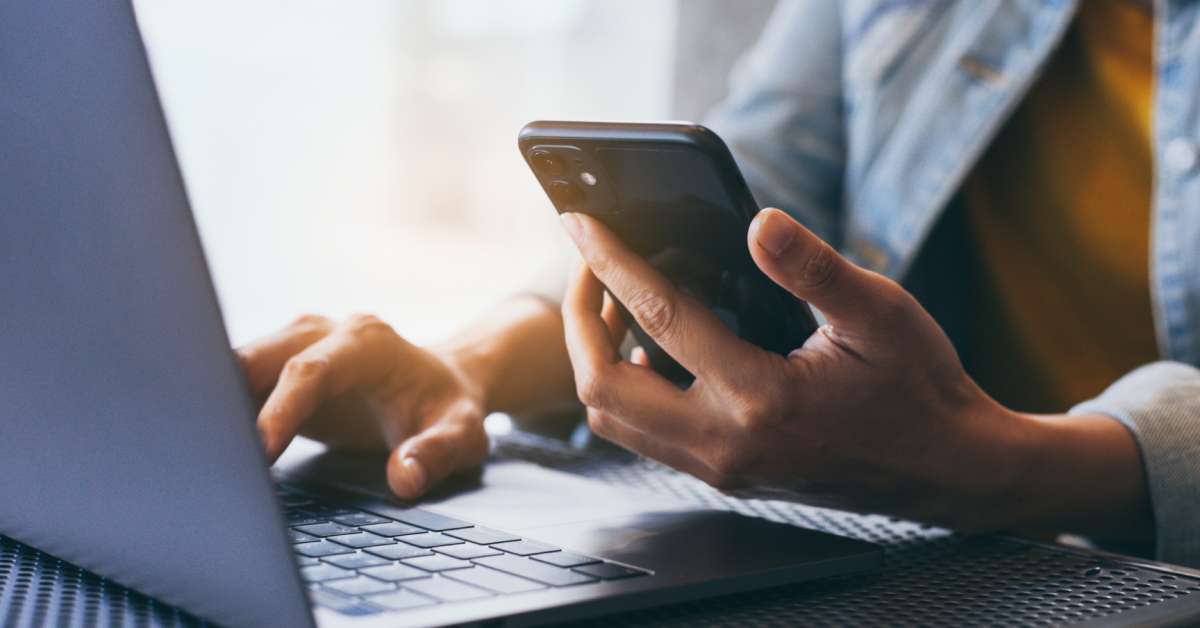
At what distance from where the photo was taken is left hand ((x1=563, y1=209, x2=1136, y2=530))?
0.42 meters

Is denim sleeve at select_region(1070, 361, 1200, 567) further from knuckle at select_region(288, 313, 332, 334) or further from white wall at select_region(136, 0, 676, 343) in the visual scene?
white wall at select_region(136, 0, 676, 343)

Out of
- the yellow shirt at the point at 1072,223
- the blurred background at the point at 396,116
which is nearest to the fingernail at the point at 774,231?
the yellow shirt at the point at 1072,223

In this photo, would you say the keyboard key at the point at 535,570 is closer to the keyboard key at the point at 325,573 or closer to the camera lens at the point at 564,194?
the keyboard key at the point at 325,573

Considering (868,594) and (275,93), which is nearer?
(868,594)

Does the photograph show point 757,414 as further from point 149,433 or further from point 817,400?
point 149,433

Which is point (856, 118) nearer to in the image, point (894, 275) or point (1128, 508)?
point (894, 275)

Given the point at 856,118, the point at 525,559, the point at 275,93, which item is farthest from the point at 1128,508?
the point at 275,93

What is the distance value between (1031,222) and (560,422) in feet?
1.56

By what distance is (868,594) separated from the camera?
1.30ft

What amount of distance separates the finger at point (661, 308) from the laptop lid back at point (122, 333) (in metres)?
0.20

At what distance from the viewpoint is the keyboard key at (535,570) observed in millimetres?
359

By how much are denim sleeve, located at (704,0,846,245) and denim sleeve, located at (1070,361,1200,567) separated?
52cm

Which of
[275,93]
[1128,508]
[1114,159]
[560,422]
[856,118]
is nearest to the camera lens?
[1128,508]

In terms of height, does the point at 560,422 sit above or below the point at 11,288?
below
